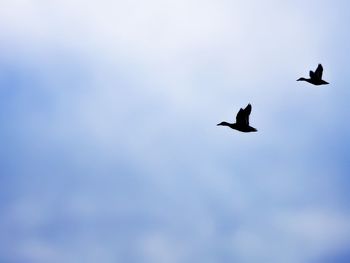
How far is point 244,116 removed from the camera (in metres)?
46.2

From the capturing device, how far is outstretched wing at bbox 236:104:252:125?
45.8 metres

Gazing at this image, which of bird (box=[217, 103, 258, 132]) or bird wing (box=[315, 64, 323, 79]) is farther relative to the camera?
bird wing (box=[315, 64, 323, 79])

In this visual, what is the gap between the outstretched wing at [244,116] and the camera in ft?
150

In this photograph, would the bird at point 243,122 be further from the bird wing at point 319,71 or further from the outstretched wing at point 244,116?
the bird wing at point 319,71

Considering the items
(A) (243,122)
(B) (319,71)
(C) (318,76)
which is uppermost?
(B) (319,71)

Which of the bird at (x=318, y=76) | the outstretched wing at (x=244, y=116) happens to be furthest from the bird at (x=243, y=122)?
the bird at (x=318, y=76)

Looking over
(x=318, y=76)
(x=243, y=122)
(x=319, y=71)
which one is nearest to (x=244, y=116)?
(x=243, y=122)

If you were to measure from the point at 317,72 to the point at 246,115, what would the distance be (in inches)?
530

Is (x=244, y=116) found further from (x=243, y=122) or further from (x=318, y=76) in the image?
(x=318, y=76)

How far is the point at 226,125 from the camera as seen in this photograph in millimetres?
49656

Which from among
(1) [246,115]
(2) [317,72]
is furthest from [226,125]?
(2) [317,72]

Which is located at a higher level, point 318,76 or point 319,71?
point 319,71

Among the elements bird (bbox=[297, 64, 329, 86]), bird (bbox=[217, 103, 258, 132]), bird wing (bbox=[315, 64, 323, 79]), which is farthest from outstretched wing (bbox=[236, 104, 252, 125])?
bird wing (bbox=[315, 64, 323, 79])

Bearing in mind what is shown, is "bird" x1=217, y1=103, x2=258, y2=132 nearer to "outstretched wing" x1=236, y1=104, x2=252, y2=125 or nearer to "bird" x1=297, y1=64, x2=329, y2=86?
"outstretched wing" x1=236, y1=104, x2=252, y2=125
